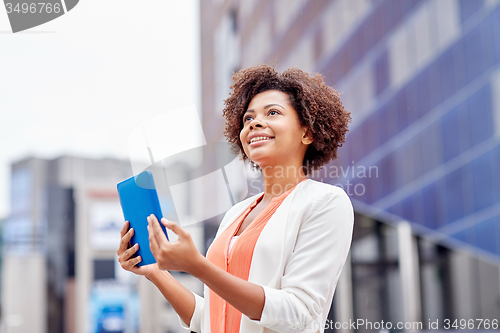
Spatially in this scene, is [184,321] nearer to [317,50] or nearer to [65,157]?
[65,157]

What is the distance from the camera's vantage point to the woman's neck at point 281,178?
1.33m

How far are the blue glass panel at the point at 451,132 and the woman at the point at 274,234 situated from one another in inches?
208

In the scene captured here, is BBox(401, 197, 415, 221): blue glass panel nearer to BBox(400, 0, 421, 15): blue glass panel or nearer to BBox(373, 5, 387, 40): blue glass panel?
BBox(373, 5, 387, 40): blue glass panel

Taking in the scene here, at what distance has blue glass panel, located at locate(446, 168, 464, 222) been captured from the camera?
6171mm

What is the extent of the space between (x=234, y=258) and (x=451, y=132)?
5.73 meters

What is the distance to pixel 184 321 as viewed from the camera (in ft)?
4.45

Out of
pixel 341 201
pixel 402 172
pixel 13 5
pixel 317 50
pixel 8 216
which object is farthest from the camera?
pixel 402 172

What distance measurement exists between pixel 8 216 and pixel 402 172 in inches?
189

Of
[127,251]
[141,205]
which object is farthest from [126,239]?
[141,205]

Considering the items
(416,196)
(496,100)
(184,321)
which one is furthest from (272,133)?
(496,100)

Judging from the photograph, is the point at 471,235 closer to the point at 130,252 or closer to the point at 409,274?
the point at 409,274

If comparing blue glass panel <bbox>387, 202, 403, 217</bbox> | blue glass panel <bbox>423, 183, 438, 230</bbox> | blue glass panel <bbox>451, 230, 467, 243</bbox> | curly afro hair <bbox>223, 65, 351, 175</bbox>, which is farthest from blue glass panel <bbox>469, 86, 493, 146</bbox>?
curly afro hair <bbox>223, 65, 351, 175</bbox>

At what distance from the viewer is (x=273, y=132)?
1.27 m

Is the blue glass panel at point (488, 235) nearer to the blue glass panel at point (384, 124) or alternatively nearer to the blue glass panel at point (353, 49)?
the blue glass panel at point (384, 124)
